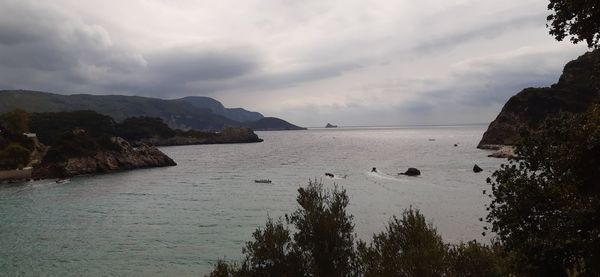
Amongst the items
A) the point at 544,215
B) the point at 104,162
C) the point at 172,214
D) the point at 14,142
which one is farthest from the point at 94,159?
the point at 544,215

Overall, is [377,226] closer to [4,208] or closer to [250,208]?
[250,208]

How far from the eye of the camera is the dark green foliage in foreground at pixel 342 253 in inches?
1088

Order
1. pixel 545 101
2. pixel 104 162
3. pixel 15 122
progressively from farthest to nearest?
pixel 545 101, pixel 15 122, pixel 104 162

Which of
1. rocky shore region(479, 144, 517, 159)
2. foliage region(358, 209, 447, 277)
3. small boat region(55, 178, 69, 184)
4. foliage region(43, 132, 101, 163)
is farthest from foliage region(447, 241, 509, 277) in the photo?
foliage region(43, 132, 101, 163)

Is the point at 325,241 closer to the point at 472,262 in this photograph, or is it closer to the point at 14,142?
the point at 472,262

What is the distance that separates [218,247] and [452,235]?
28.3 m

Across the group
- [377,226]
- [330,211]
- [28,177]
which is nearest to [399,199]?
[377,226]

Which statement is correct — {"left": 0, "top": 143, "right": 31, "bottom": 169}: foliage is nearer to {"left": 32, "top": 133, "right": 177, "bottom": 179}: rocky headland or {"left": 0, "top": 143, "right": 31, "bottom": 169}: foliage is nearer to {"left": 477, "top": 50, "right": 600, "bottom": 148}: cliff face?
{"left": 32, "top": 133, "right": 177, "bottom": 179}: rocky headland

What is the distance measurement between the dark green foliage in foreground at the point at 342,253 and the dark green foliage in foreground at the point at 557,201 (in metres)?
10.1

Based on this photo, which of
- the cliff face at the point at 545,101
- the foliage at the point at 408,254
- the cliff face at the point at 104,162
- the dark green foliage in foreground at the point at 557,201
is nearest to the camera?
the dark green foliage in foreground at the point at 557,201

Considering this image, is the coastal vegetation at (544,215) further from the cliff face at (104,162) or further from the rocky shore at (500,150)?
the cliff face at (104,162)

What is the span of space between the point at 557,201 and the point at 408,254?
12291 millimetres

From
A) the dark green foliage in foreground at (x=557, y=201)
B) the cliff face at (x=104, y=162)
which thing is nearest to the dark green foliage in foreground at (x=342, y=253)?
the dark green foliage in foreground at (x=557, y=201)

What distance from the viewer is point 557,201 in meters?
16.6
